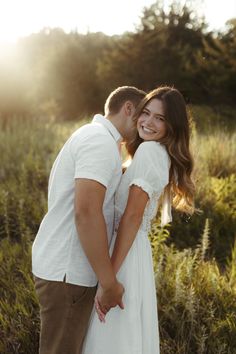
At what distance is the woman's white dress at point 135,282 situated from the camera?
2.18 m

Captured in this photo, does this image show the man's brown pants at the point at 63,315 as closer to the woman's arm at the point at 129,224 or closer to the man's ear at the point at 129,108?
the woman's arm at the point at 129,224

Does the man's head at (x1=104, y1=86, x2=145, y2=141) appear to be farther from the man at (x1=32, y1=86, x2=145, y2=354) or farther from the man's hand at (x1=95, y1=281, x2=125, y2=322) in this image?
the man's hand at (x1=95, y1=281, x2=125, y2=322)

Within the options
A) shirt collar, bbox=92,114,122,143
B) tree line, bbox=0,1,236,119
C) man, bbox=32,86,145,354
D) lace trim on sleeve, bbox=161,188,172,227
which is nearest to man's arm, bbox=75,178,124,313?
man, bbox=32,86,145,354

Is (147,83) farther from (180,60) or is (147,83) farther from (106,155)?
(106,155)

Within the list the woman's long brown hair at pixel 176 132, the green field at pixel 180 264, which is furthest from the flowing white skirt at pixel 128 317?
the green field at pixel 180 264

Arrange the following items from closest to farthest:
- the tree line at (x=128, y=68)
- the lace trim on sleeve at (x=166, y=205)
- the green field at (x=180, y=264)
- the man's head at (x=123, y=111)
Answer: the man's head at (x=123, y=111) → the lace trim on sleeve at (x=166, y=205) → the green field at (x=180, y=264) → the tree line at (x=128, y=68)

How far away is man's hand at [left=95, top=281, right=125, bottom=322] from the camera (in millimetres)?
2041

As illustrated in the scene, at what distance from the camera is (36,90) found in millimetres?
21844

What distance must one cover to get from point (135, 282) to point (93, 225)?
43 centimetres

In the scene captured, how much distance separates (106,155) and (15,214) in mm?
Result: 3666

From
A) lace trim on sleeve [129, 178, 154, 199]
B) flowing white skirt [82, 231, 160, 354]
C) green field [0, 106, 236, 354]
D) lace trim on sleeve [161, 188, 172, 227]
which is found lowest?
green field [0, 106, 236, 354]

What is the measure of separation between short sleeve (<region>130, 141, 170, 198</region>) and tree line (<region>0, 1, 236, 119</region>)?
58.8ft

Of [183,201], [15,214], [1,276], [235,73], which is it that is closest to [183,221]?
[15,214]

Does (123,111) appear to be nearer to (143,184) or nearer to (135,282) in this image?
(143,184)
